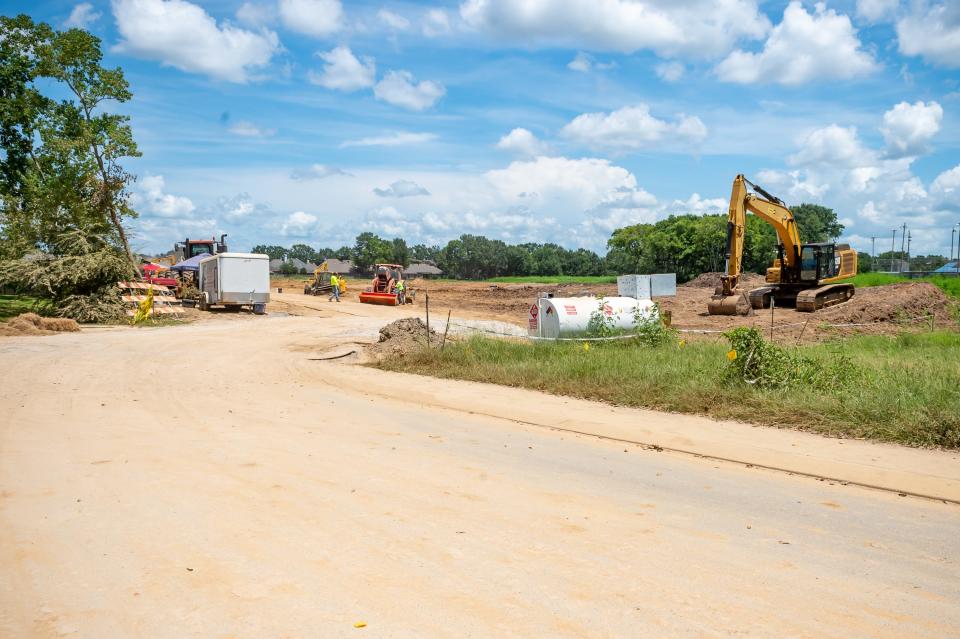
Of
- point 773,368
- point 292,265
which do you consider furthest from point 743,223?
point 292,265

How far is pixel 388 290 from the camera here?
4197 cm

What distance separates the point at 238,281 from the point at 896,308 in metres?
25.8

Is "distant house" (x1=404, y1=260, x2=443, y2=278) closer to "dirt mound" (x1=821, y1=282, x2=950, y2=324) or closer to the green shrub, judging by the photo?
"dirt mound" (x1=821, y1=282, x2=950, y2=324)

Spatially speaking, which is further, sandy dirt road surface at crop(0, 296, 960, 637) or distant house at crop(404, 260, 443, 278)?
distant house at crop(404, 260, 443, 278)

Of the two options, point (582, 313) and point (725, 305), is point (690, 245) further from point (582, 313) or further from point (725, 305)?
point (582, 313)

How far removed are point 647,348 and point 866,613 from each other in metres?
11.4

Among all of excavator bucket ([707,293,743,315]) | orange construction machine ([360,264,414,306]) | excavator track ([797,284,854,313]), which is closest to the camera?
excavator track ([797,284,854,313])

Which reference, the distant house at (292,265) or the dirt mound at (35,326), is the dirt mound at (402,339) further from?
the distant house at (292,265)

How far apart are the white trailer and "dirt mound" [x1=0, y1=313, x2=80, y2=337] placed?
25.9 feet

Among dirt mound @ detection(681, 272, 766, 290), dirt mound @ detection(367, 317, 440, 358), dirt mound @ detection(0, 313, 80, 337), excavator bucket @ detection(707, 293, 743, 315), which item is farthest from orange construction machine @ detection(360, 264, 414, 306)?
dirt mound @ detection(681, 272, 766, 290)

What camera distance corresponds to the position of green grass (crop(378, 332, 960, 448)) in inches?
380

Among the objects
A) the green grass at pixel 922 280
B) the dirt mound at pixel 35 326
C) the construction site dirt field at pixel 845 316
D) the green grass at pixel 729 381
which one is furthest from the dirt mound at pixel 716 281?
the dirt mound at pixel 35 326

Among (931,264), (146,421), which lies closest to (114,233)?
(146,421)

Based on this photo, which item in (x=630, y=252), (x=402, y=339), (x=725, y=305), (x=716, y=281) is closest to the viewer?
(x=402, y=339)
